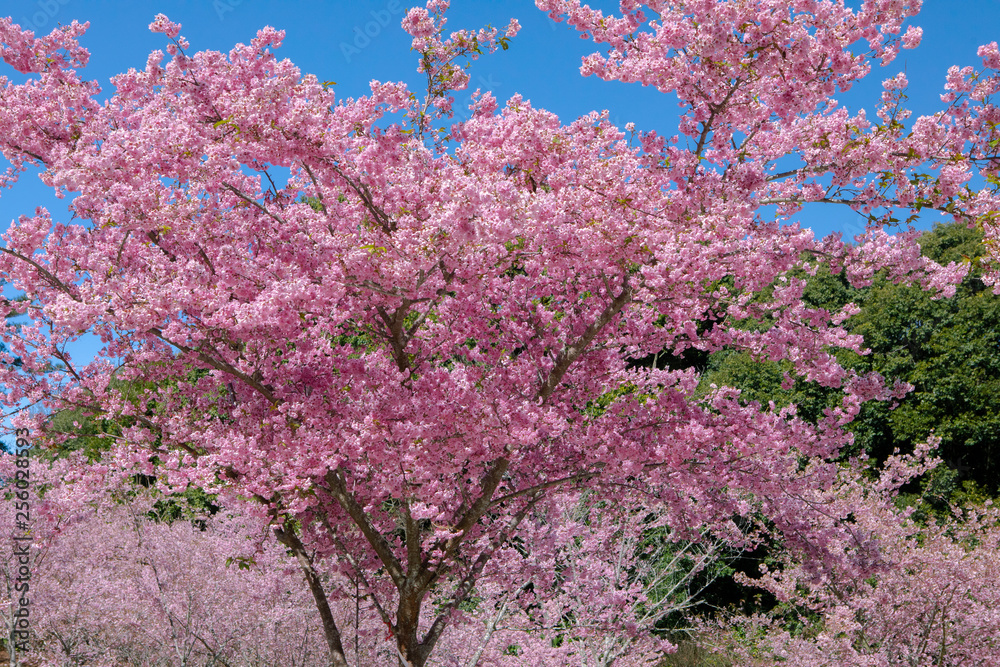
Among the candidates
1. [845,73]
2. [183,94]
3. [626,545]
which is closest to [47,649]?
[626,545]

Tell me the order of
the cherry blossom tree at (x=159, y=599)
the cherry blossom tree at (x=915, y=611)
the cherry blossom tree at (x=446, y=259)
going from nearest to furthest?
the cherry blossom tree at (x=446, y=259)
the cherry blossom tree at (x=915, y=611)
the cherry blossom tree at (x=159, y=599)

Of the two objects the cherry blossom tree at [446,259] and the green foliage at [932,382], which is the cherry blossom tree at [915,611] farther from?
the green foliage at [932,382]

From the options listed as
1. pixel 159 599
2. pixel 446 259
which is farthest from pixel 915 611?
pixel 159 599

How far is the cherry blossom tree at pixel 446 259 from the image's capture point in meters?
4.93

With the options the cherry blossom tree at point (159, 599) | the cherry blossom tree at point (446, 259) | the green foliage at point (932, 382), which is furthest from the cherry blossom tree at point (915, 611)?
the green foliage at point (932, 382)

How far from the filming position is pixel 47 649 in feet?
39.0

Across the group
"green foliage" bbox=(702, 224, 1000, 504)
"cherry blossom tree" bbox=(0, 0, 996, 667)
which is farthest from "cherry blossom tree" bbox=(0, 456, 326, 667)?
"green foliage" bbox=(702, 224, 1000, 504)

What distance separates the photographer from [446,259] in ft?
15.8

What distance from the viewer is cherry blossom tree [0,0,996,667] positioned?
493cm

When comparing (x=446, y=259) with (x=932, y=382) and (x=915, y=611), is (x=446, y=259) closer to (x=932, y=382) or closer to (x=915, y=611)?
(x=915, y=611)

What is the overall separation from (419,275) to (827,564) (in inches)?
185

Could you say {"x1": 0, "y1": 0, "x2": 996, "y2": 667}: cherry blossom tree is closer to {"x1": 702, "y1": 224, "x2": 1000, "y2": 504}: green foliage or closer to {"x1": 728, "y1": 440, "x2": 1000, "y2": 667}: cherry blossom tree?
{"x1": 728, "y1": 440, "x2": 1000, "y2": 667}: cherry blossom tree

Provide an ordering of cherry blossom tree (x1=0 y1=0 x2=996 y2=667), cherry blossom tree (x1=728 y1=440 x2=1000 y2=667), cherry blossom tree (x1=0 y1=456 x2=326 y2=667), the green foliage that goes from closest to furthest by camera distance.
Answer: cherry blossom tree (x1=0 y1=0 x2=996 y2=667)
cherry blossom tree (x1=728 y1=440 x2=1000 y2=667)
cherry blossom tree (x1=0 y1=456 x2=326 y2=667)
the green foliage

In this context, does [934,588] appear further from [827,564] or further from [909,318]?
[909,318]
